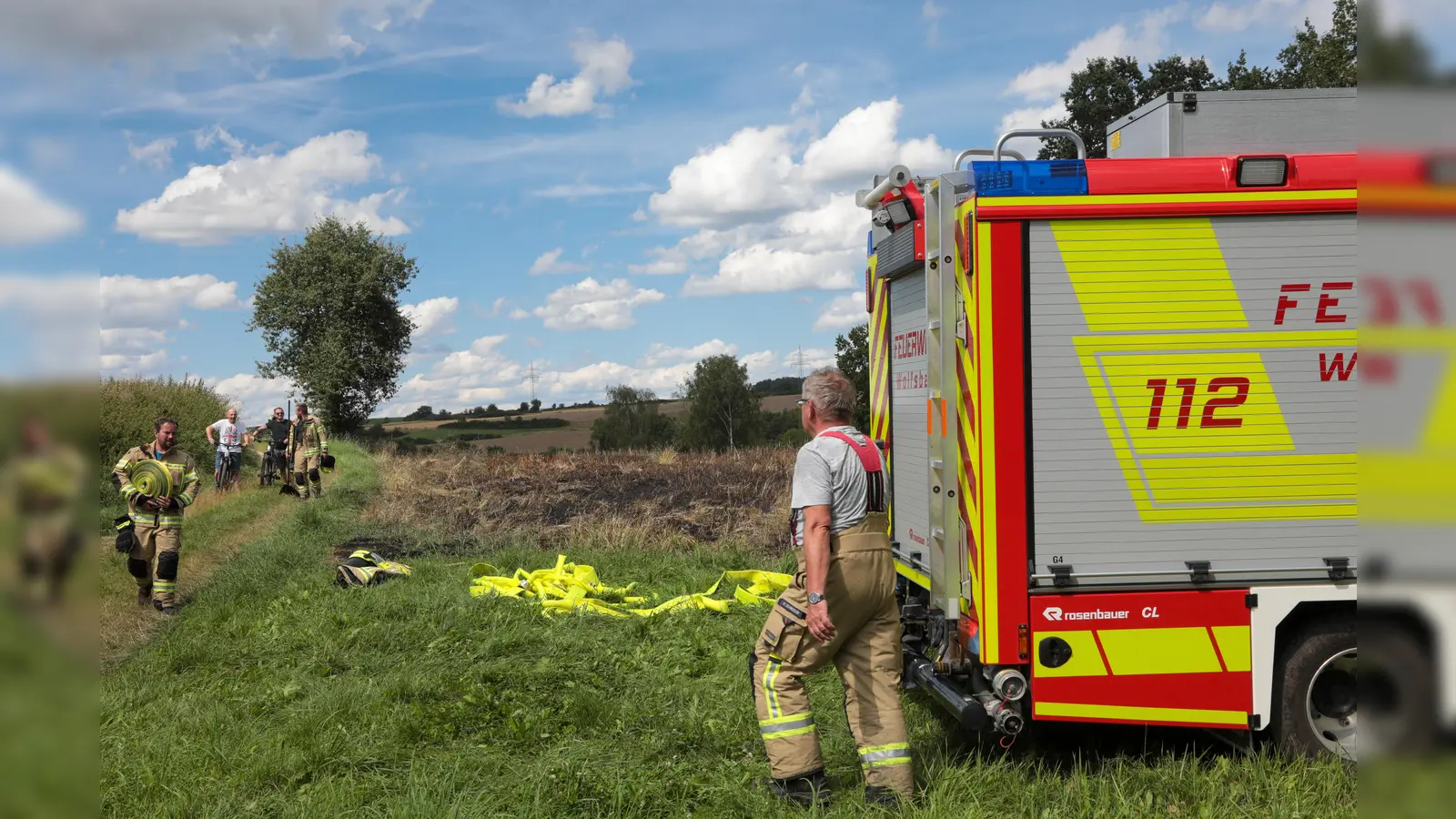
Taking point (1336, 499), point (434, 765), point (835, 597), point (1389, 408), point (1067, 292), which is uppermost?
point (1067, 292)

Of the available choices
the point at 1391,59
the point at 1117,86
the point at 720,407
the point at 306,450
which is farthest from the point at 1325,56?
the point at 720,407

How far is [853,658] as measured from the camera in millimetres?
5098

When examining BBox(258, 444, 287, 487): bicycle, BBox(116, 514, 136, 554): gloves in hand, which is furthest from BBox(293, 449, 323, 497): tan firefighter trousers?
BBox(116, 514, 136, 554): gloves in hand

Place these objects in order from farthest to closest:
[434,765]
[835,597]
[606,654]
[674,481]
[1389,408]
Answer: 1. [674,481]
2. [606,654]
3. [434,765]
4. [835,597]
5. [1389,408]

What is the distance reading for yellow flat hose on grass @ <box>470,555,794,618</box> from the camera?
957 cm

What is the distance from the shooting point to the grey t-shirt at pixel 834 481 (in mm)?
4957

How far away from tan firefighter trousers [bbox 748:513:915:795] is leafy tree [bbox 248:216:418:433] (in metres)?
50.7

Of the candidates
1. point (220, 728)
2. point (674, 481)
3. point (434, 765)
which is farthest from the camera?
point (674, 481)

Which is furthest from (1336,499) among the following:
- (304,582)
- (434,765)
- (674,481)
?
(674,481)

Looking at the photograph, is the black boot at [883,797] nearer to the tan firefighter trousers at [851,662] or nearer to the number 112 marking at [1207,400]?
the tan firefighter trousers at [851,662]

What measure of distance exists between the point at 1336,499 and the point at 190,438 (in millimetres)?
29686

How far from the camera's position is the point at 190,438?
29.4 metres

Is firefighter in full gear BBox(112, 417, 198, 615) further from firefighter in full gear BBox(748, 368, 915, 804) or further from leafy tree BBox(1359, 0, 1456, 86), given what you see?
leafy tree BBox(1359, 0, 1456, 86)

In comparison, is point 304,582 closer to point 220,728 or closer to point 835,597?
point 220,728
